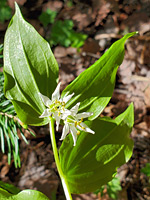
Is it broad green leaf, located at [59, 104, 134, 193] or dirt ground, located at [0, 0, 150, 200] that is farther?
dirt ground, located at [0, 0, 150, 200]

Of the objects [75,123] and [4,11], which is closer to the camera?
[75,123]

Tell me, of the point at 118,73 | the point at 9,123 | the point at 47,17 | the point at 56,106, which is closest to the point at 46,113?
the point at 56,106

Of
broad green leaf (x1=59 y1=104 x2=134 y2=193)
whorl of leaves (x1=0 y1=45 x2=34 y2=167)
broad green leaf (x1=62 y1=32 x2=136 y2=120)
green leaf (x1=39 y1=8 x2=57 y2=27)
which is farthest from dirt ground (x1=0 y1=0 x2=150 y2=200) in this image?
broad green leaf (x1=62 y1=32 x2=136 y2=120)

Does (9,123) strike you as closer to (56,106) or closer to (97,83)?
(56,106)

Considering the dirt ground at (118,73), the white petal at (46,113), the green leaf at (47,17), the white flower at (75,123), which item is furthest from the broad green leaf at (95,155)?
the green leaf at (47,17)

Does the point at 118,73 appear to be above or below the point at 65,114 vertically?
below

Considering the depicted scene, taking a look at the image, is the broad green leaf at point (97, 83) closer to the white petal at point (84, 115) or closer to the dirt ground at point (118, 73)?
the white petal at point (84, 115)

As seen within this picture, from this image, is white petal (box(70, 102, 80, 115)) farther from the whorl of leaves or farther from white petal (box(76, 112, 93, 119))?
the whorl of leaves
